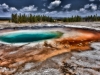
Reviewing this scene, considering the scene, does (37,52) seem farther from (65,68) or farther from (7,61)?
(65,68)

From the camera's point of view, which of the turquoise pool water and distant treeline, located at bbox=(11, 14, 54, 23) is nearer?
the turquoise pool water

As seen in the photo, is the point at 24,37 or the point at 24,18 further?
the point at 24,18

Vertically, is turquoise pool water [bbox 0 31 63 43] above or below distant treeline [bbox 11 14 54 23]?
below

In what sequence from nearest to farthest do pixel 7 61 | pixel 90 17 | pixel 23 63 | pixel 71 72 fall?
pixel 71 72
pixel 23 63
pixel 7 61
pixel 90 17

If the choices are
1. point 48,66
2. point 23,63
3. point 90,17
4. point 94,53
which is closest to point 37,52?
point 23,63

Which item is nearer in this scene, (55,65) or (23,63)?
(55,65)

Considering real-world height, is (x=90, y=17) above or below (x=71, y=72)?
above

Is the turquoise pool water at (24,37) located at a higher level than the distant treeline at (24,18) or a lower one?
lower

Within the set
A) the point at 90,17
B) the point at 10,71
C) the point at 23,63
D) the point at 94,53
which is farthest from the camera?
the point at 90,17

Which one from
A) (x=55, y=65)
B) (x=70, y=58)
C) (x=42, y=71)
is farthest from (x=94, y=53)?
(x=42, y=71)

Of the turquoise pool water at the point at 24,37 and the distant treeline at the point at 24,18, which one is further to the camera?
the distant treeline at the point at 24,18
